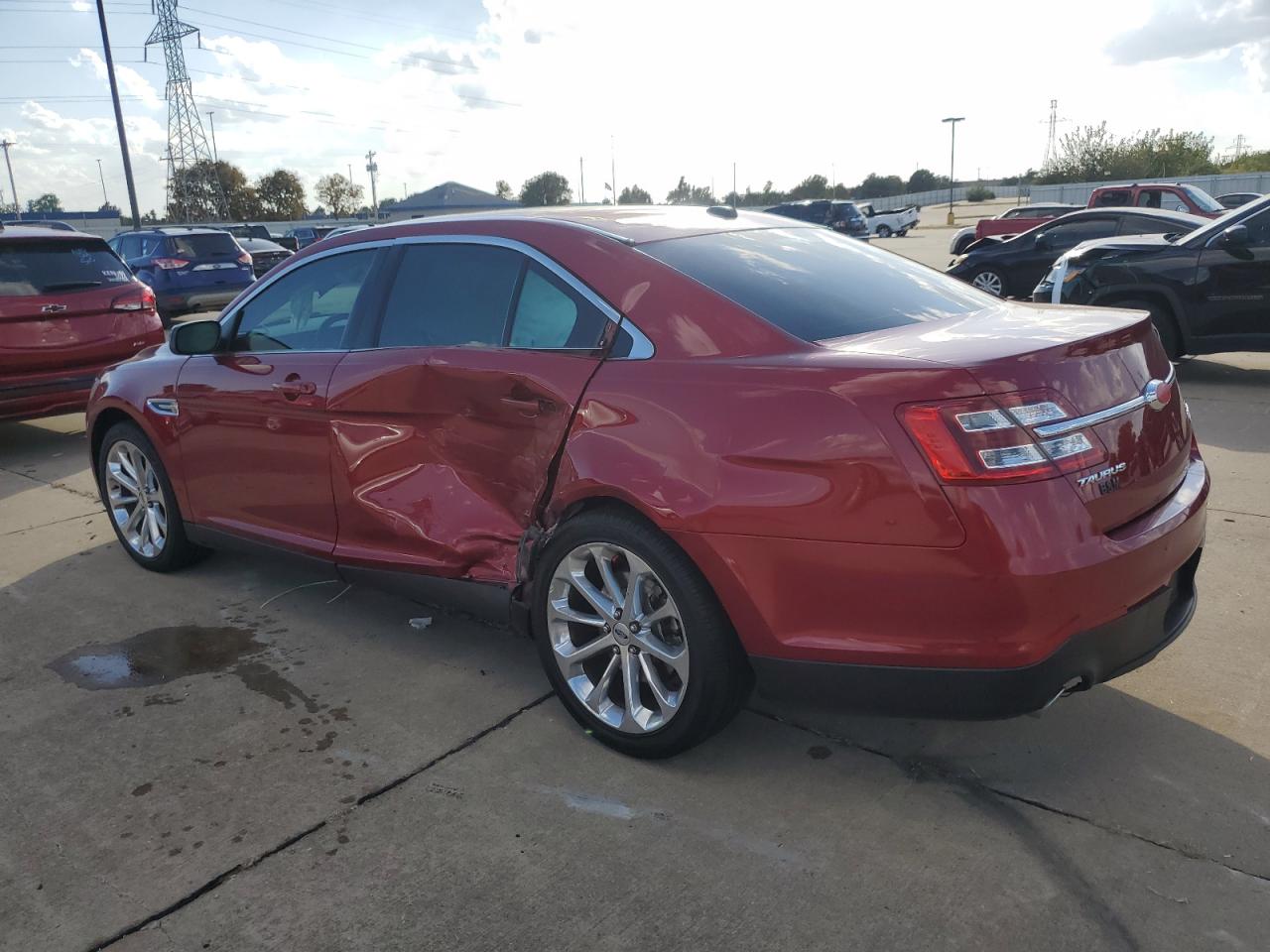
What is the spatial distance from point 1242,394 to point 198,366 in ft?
25.3

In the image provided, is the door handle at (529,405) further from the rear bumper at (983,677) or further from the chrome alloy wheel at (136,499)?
the chrome alloy wheel at (136,499)

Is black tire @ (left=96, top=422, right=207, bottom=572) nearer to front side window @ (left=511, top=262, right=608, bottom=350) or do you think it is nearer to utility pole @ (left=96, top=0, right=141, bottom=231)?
front side window @ (left=511, top=262, right=608, bottom=350)

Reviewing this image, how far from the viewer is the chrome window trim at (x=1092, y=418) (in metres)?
2.48

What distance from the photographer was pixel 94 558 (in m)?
5.33

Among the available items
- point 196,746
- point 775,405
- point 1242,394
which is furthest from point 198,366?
point 1242,394

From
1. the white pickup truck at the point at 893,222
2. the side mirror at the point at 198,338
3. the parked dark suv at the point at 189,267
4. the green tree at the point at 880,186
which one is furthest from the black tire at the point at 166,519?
the green tree at the point at 880,186

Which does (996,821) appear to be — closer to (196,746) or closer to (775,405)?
(775,405)

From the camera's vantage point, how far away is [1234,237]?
8.19m

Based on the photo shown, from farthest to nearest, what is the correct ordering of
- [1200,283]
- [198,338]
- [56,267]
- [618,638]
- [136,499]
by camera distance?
1. [1200,283]
2. [56,267]
3. [136,499]
4. [198,338]
5. [618,638]

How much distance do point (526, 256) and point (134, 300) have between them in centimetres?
607

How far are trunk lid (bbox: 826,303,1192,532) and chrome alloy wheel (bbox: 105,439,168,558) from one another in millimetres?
3614

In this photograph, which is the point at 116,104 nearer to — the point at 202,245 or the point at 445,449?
the point at 202,245

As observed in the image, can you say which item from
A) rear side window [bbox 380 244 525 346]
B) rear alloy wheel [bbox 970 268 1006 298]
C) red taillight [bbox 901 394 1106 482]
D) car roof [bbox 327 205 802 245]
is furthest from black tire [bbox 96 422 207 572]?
rear alloy wheel [bbox 970 268 1006 298]

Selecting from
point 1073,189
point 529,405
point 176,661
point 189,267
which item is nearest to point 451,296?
point 529,405
